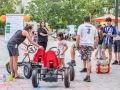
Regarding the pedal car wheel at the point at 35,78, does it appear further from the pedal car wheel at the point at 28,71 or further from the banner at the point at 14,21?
the banner at the point at 14,21

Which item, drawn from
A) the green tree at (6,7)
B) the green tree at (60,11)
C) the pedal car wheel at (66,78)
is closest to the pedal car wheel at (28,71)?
the pedal car wheel at (66,78)

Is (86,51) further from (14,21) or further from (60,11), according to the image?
(60,11)

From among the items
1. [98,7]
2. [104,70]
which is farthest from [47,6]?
[104,70]

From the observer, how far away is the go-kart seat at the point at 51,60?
10.1 m

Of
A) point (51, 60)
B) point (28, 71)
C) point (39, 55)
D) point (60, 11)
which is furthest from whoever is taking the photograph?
point (60, 11)

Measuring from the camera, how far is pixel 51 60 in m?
10.1

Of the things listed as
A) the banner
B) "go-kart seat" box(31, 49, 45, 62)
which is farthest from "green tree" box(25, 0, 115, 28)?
"go-kart seat" box(31, 49, 45, 62)

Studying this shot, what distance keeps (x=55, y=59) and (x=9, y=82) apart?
1389 millimetres

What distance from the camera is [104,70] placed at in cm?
1280

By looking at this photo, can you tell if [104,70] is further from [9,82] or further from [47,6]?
[47,6]

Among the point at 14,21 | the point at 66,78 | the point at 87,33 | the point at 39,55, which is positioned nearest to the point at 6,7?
the point at 14,21

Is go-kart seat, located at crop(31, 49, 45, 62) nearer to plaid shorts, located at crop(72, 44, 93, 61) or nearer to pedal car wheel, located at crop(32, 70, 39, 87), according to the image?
plaid shorts, located at crop(72, 44, 93, 61)

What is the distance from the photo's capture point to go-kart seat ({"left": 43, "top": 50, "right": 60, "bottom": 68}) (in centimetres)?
1007

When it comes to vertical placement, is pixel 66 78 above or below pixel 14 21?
below
